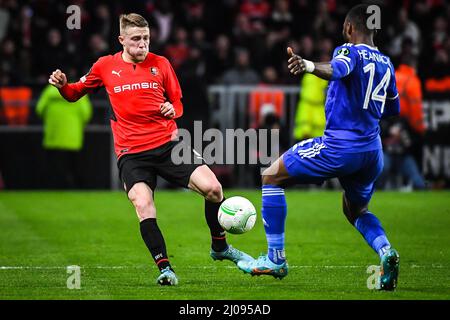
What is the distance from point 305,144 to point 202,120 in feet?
36.5

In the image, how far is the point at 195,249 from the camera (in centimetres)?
1159

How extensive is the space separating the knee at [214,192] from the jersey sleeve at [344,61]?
5.61 ft

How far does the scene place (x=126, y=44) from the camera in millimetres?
9172

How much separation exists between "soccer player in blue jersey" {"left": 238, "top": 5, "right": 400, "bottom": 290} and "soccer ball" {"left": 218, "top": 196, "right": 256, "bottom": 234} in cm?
44

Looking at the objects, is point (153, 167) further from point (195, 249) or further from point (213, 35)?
point (213, 35)

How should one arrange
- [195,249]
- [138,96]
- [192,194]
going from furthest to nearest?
[192,194] < [195,249] < [138,96]

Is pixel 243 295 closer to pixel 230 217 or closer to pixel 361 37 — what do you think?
pixel 230 217

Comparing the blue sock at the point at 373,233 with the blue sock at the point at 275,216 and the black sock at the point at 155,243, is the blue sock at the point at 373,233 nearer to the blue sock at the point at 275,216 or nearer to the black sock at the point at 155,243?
the blue sock at the point at 275,216

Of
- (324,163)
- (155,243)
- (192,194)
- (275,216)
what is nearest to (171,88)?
(155,243)

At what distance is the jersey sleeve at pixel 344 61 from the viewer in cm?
805

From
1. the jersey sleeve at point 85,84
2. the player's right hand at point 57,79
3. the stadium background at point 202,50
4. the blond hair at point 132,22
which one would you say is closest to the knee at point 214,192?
the jersey sleeve at point 85,84

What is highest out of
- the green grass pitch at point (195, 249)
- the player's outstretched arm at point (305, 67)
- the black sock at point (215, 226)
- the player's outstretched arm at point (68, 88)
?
the player's outstretched arm at point (305, 67)

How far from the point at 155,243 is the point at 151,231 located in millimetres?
132
